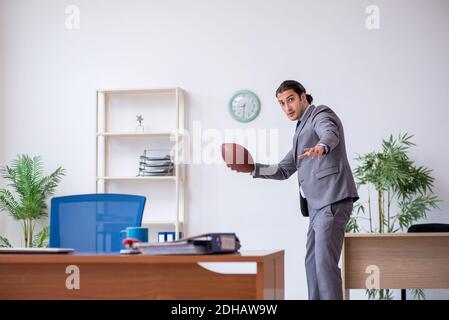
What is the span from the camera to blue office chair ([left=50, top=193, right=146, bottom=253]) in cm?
318

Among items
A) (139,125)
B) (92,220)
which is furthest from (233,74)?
(92,220)

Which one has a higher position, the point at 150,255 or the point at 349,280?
the point at 150,255

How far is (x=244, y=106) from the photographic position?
5.94 metres

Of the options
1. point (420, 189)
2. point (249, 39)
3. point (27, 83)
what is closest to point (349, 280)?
point (420, 189)

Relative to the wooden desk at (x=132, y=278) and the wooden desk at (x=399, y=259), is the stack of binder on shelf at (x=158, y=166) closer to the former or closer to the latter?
the wooden desk at (x=399, y=259)

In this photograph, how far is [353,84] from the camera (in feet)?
19.2

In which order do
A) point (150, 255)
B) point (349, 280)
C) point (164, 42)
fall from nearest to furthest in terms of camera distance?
point (150, 255)
point (349, 280)
point (164, 42)

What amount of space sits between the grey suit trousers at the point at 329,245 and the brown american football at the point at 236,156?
454mm

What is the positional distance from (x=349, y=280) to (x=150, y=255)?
2.94 metres

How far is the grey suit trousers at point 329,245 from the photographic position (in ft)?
11.3

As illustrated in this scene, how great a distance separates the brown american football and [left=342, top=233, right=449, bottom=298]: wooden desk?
130 cm

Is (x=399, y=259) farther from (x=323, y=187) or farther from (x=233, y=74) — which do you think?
(x=233, y=74)

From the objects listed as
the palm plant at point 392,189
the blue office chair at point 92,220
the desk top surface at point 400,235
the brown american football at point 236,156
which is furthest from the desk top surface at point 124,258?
the palm plant at point 392,189
